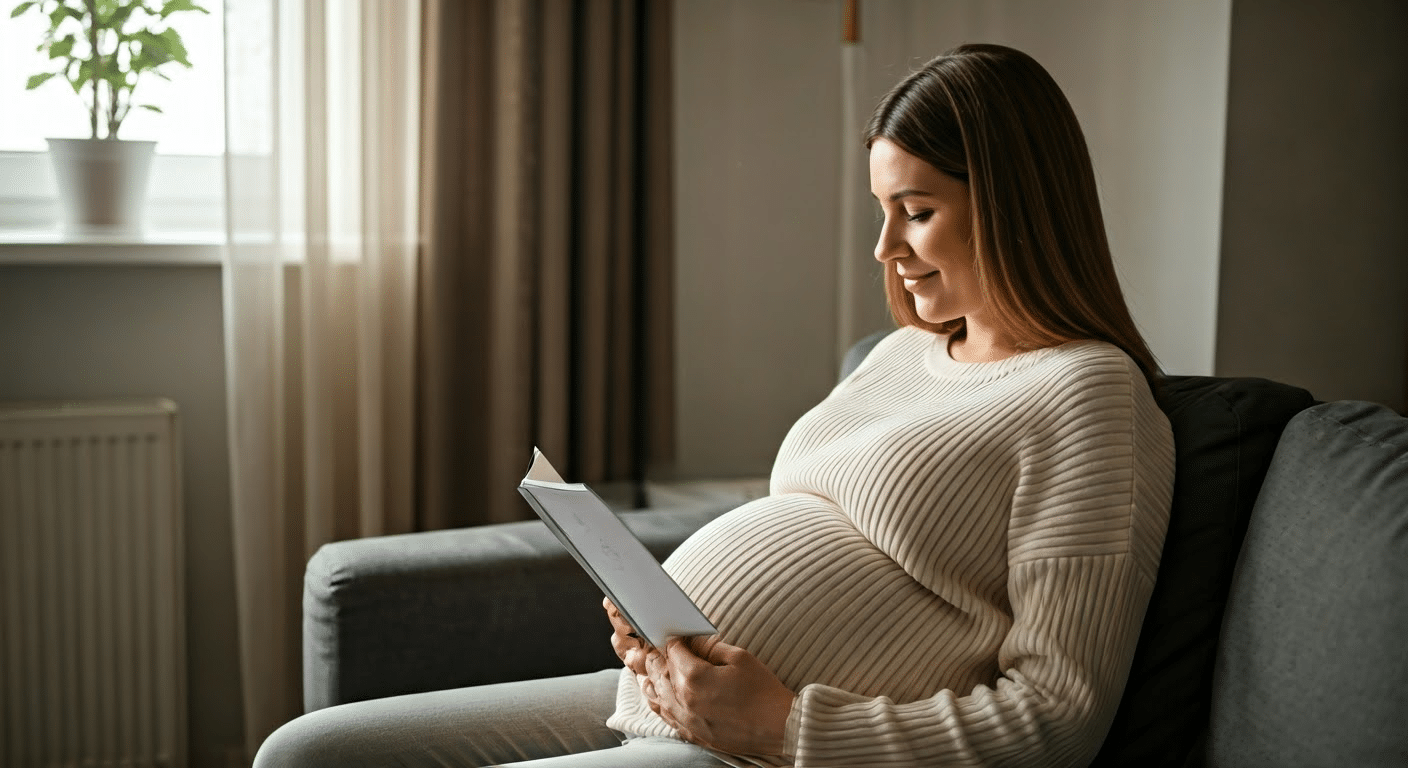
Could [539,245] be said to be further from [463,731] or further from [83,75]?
[463,731]

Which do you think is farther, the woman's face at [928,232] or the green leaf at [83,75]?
the green leaf at [83,75]

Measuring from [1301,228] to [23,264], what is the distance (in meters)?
2.10

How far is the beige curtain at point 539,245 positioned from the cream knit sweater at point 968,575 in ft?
3.31

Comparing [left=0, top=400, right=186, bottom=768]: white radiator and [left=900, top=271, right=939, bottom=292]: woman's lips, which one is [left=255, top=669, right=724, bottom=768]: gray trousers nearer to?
[left=900, top=271, right=939, bottom=292]: woman's lips

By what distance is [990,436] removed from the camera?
3.72ft

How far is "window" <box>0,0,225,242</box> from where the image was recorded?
2.20m

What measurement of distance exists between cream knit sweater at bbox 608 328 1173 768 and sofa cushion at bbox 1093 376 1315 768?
28 mm

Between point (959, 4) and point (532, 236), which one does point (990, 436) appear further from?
point (959, 4)

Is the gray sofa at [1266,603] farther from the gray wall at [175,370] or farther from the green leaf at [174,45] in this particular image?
the green leaf at [174,45]

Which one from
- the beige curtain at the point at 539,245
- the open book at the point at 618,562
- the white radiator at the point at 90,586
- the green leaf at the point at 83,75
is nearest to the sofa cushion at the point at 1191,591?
the open book at the point at 618,562

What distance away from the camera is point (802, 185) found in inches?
91.5

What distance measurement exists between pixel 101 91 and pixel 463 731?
144cm

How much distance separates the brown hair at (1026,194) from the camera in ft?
3.92

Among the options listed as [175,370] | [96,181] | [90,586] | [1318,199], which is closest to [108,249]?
[96,181]
